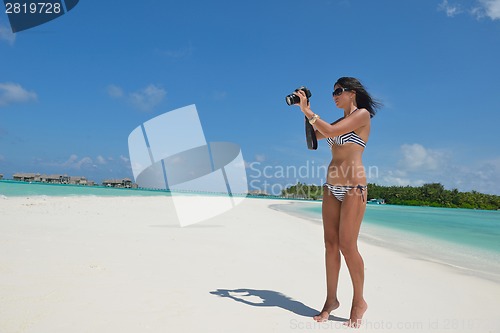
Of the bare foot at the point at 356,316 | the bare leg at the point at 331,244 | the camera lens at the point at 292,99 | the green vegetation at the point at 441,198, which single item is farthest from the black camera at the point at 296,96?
the green vegetation at the point at 441,198

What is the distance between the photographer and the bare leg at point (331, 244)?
3.44 meters

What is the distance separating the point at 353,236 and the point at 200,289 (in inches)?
77.8

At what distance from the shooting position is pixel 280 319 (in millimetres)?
3266

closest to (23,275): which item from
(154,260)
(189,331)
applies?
(154,260)

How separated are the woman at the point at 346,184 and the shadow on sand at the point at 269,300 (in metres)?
0.23

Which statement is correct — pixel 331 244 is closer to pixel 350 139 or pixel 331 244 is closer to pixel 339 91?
pixel 350 139

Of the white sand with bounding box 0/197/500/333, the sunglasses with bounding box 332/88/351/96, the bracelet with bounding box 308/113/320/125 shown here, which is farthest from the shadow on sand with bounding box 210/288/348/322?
the sunglasses with bounding box 332/88/351/96

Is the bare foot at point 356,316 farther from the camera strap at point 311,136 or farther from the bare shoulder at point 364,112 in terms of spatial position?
the bare shoulder at point 364,112

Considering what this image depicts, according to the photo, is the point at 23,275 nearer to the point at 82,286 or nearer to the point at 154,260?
the point at 82,286

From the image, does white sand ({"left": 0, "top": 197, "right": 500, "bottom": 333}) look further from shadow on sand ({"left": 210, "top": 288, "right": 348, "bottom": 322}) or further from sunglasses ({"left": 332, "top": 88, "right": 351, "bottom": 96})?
sunglasses ({"left": 332, "top": 88, "right": 351, "bottom": 96})

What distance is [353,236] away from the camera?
3.27 m

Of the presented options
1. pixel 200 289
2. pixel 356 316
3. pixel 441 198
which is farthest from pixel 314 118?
pixel 441 198

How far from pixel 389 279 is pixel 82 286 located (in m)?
4.34

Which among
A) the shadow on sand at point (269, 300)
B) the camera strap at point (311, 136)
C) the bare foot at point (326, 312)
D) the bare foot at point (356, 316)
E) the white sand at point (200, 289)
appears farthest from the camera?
the shadow on sand at point (269, 300)
